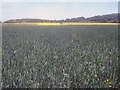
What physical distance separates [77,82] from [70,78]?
0.55 metres

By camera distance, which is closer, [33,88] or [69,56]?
[33,88]

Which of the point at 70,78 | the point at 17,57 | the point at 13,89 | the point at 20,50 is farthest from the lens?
the point at 20,50

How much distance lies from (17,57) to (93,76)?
5.29m

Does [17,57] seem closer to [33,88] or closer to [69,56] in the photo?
[69,56]

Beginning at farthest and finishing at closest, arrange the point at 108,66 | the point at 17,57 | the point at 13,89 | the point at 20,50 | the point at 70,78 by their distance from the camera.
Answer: the point at 20,50 < the point at 17,57 < the point at 108,66 < the point at 70,78 < the point at 13,89

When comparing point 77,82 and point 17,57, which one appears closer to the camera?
point 77,82

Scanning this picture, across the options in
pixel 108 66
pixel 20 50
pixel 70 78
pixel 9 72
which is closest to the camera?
pixel 70 78

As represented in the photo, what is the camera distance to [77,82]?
12016 millimetres

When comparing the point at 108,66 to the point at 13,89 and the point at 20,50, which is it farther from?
the point at 20,50

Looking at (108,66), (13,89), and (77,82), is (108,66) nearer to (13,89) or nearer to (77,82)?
(77,82)

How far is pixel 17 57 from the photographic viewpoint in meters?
16.6

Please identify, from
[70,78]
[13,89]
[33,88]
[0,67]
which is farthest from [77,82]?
[0,67]

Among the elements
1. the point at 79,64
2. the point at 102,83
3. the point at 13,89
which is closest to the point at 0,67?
the point at 13,89

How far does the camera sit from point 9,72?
1334 centimetres
